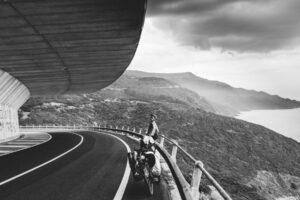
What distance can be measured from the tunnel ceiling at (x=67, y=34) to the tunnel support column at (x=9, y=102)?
1550 millimetres

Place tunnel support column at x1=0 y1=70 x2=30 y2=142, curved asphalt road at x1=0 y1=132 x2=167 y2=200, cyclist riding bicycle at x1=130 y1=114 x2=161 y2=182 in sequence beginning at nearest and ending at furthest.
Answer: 1. curved asphalt road at x1=0 y1=132 x2=167 y2=200
2. cyclist riding bicycle at x1=130 y1=114 x2=161 y2=182
3. tunnel support column at x1=0 y1=70 x2=30 y2=142

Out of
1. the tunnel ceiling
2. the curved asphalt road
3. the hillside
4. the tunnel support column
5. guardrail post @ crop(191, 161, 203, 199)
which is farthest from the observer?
the hillside

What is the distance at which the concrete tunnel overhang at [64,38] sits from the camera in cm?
1120

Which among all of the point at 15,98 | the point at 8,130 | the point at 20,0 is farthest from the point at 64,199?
the point at 15,98

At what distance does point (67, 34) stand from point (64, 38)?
65 centimetres

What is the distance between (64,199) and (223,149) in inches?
3599

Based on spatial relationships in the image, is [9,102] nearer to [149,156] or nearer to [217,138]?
[149,156]

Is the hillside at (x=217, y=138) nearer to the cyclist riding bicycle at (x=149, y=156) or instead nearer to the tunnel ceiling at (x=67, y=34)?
the tunnel ceiling at (x=67, y=34)

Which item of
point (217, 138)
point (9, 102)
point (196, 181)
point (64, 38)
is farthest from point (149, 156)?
point (217, 138)

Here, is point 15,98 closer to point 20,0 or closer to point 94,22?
point 94,22

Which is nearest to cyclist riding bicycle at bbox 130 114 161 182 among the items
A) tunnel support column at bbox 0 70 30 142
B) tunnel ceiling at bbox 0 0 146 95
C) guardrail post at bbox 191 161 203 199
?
guardrail post at bbox 191 161 203 199

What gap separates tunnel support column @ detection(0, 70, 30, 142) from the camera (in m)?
24.4

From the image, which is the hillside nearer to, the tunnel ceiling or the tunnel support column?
the tunnel support column

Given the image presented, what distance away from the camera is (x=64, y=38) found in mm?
14867
